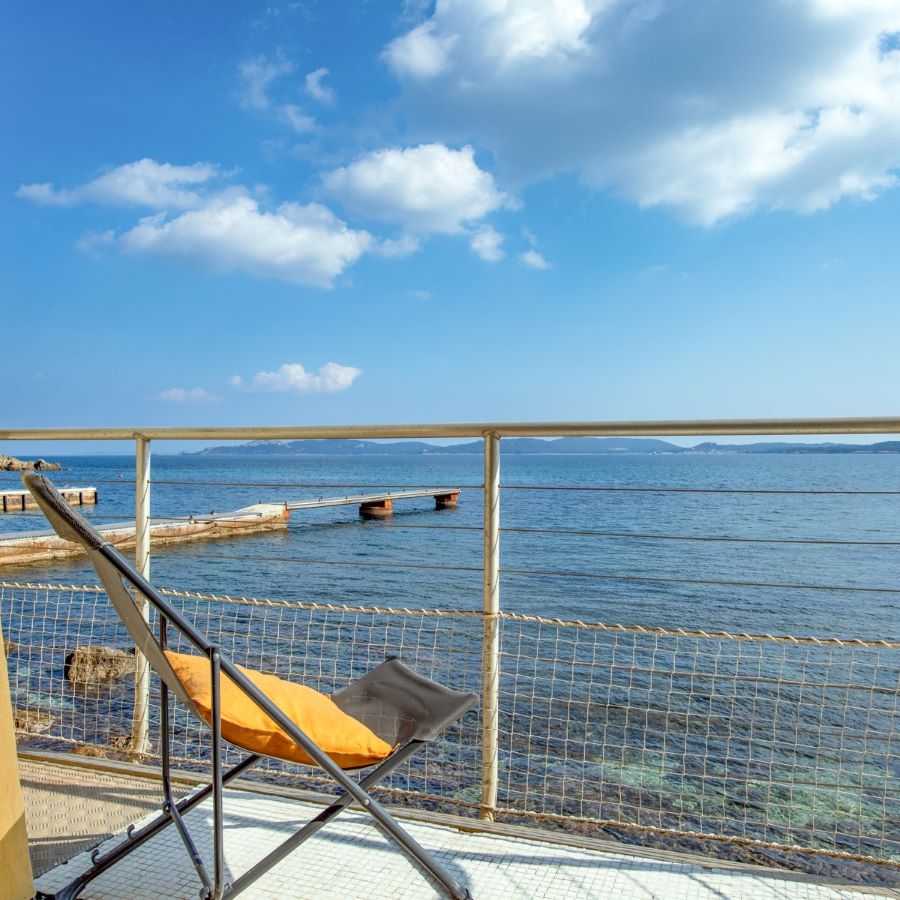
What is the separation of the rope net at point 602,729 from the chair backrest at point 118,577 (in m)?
0.52

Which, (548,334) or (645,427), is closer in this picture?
(645,427)

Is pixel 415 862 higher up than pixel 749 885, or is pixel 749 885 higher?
pixel 415 862

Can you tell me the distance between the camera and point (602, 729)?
5996 mm

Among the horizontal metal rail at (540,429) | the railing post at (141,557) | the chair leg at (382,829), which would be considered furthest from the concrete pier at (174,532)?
the chair leg at (382,829)

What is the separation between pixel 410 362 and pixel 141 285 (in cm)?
1723

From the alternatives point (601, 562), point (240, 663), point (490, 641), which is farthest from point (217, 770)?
point (601, 562)

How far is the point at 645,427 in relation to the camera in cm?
216

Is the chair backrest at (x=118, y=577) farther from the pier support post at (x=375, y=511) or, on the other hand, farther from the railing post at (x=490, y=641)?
the pier support post at (x=375, y=511)

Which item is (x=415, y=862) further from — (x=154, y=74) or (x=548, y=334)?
(x=548, y=334)

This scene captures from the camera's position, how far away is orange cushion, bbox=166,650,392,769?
1495 millimetres

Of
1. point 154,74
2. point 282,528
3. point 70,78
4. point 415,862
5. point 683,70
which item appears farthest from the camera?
point 282,528

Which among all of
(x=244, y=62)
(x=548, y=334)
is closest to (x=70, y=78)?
(x=244, y=62)

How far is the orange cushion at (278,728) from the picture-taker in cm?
150

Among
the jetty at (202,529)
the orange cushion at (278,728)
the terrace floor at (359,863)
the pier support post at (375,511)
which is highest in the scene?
the orange cushion at (278,728)
